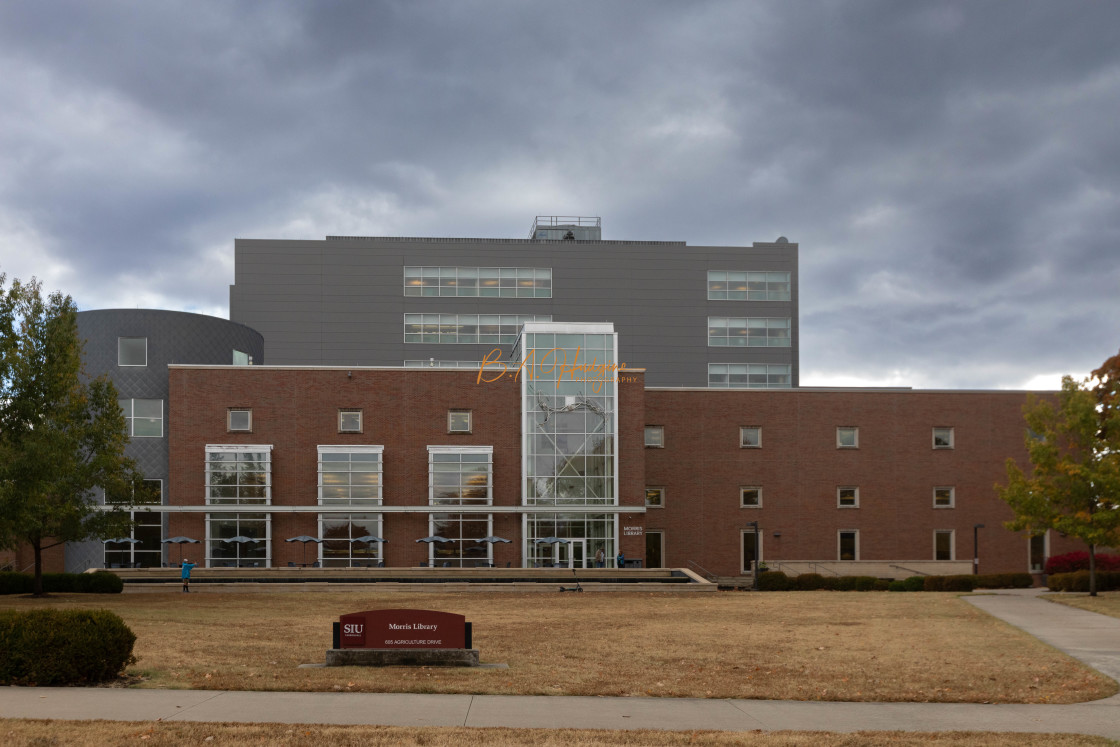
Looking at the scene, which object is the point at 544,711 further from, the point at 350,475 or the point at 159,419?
the point at 159,419

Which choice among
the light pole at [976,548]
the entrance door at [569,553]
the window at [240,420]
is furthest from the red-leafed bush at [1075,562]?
the window at [240,420]

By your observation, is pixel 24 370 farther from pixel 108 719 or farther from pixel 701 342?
pixel 701 342

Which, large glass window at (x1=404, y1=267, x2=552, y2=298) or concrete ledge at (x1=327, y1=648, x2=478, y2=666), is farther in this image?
large glass window at (x1=404, y1=267, x2=552, y2=298)

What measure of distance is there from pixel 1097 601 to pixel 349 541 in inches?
1412

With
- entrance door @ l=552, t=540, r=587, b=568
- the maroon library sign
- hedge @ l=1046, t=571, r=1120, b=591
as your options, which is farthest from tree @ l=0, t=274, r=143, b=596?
hedge @ l=1046, t=571, r=1120, b=591

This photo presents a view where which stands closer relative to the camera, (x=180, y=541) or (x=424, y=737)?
(x=424, y=737)

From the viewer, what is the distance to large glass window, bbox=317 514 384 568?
5459cm

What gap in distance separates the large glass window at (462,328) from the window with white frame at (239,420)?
1202 inches

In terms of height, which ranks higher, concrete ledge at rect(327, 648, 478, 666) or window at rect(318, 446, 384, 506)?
window at rect(318, 446, 384, 506)

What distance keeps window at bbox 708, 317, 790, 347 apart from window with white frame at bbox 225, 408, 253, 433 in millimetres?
44935

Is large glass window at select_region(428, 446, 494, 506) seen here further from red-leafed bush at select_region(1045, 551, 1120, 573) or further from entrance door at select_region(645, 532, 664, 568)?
red-leafed bush at select_region(1045, 551, 1120, 573)

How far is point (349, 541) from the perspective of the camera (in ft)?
180

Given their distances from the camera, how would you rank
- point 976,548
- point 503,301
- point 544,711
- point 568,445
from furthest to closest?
point 503,301 < point 976,548 < point 568,445 < point 544,711

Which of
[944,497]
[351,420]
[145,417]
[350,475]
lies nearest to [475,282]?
[351,420]
